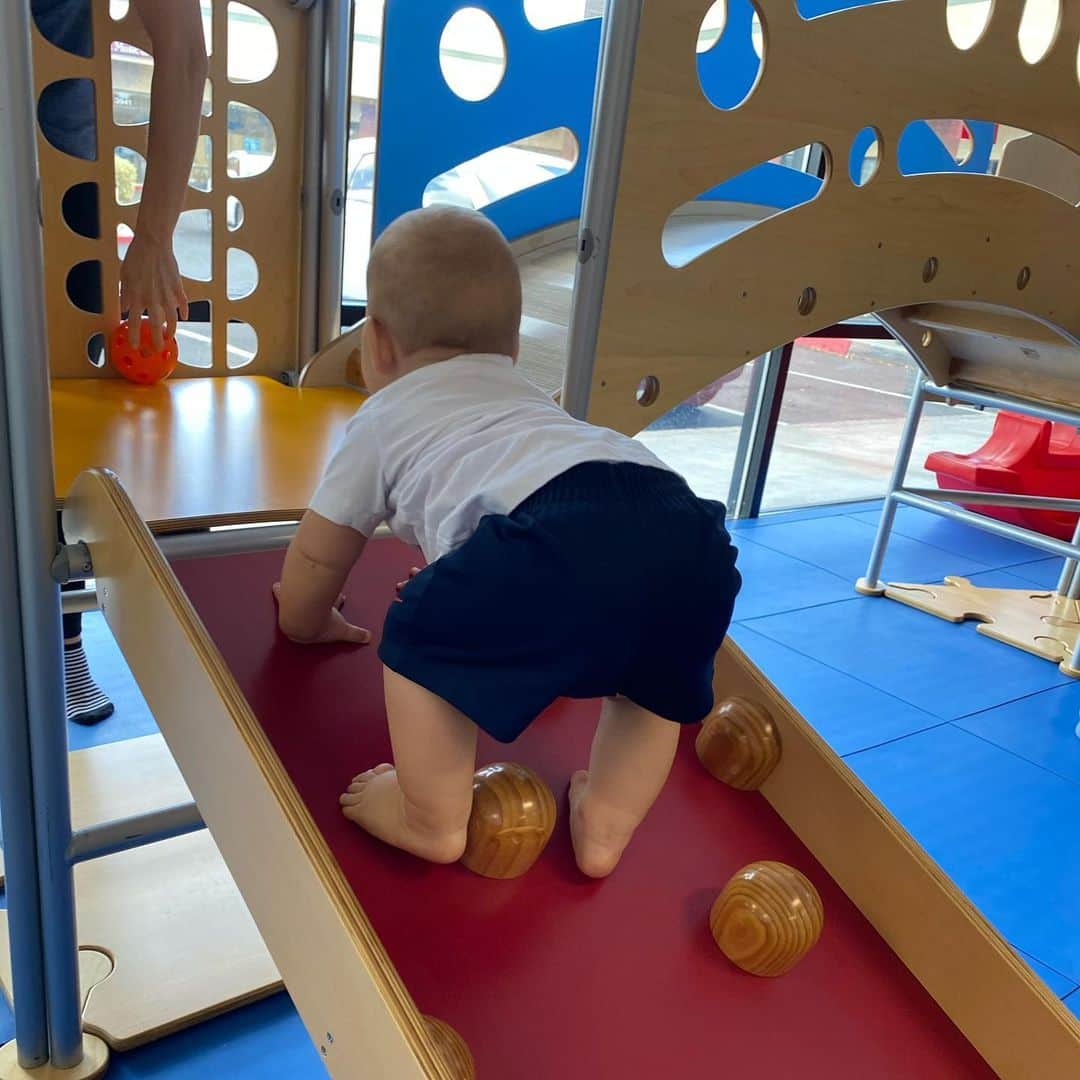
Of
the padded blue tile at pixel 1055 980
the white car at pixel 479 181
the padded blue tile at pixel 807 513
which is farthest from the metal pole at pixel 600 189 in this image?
the padded blue tile at pixel 807 513

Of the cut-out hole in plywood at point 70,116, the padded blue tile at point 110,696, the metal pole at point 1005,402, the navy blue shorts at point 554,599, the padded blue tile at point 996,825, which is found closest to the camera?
the navy blue shorts at point 554,599

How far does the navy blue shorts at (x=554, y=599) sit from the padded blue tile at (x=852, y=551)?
3037 mm

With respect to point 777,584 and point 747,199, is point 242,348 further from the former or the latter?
point 777,584

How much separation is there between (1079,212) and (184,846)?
2.16m

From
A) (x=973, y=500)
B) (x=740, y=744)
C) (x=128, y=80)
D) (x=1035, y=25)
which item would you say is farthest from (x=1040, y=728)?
(x=1035, y=25)

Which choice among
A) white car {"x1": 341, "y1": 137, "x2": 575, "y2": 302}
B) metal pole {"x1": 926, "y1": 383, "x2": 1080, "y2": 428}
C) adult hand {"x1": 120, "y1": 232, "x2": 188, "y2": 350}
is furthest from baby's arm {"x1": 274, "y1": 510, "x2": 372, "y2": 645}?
metal pole {"x1": 926, "y1": 383, "x2": 1080, "y2": 428}

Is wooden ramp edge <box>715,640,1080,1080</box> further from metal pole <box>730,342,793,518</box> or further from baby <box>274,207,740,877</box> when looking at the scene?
metal pole <box>730,342,793,518</box>

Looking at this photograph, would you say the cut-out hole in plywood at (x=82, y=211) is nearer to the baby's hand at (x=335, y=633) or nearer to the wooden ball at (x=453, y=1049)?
the baby's hand at (x=335, y=633)

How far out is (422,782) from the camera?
0.84m

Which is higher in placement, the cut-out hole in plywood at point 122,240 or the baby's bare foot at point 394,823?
the cut-out hole in plywood at point 122,240

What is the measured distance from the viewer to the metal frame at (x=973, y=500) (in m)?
3.10

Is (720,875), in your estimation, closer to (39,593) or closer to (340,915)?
(340,915)

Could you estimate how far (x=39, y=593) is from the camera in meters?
1.05

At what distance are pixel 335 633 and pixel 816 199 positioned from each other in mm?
980
